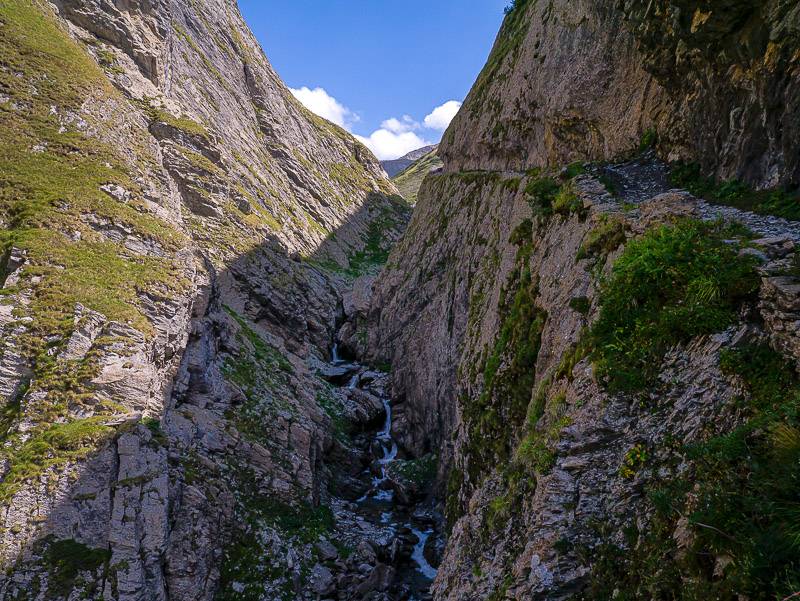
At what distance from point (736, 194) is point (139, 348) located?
23.5m

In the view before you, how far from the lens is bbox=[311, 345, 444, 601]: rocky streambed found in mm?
20312

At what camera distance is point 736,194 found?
37.8ft

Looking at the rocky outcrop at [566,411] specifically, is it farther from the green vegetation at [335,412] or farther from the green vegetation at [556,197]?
the green vegetation at [335,412]

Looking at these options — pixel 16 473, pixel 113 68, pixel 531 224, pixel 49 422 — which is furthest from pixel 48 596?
pixel 113 68

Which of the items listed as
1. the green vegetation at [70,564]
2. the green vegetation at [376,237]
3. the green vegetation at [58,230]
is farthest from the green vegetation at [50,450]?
the green vegetation at [376,237]

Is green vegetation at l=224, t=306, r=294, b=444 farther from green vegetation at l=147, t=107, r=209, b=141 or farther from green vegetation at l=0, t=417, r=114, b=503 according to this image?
green vegetation at l=147, t=107, r=209, b=141

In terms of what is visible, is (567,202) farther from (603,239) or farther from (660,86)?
(660,86)

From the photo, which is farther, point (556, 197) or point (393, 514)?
point (393, 514)

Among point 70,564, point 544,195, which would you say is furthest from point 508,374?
point 70,564

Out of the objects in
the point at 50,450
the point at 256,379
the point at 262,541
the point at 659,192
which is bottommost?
the point at 262,541

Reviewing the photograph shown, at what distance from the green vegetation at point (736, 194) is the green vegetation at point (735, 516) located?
5.33m

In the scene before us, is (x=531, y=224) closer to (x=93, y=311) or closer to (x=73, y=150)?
(x=93, y=311)

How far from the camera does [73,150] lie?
27219 millimetres

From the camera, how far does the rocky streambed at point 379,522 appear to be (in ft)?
→ 66.6
